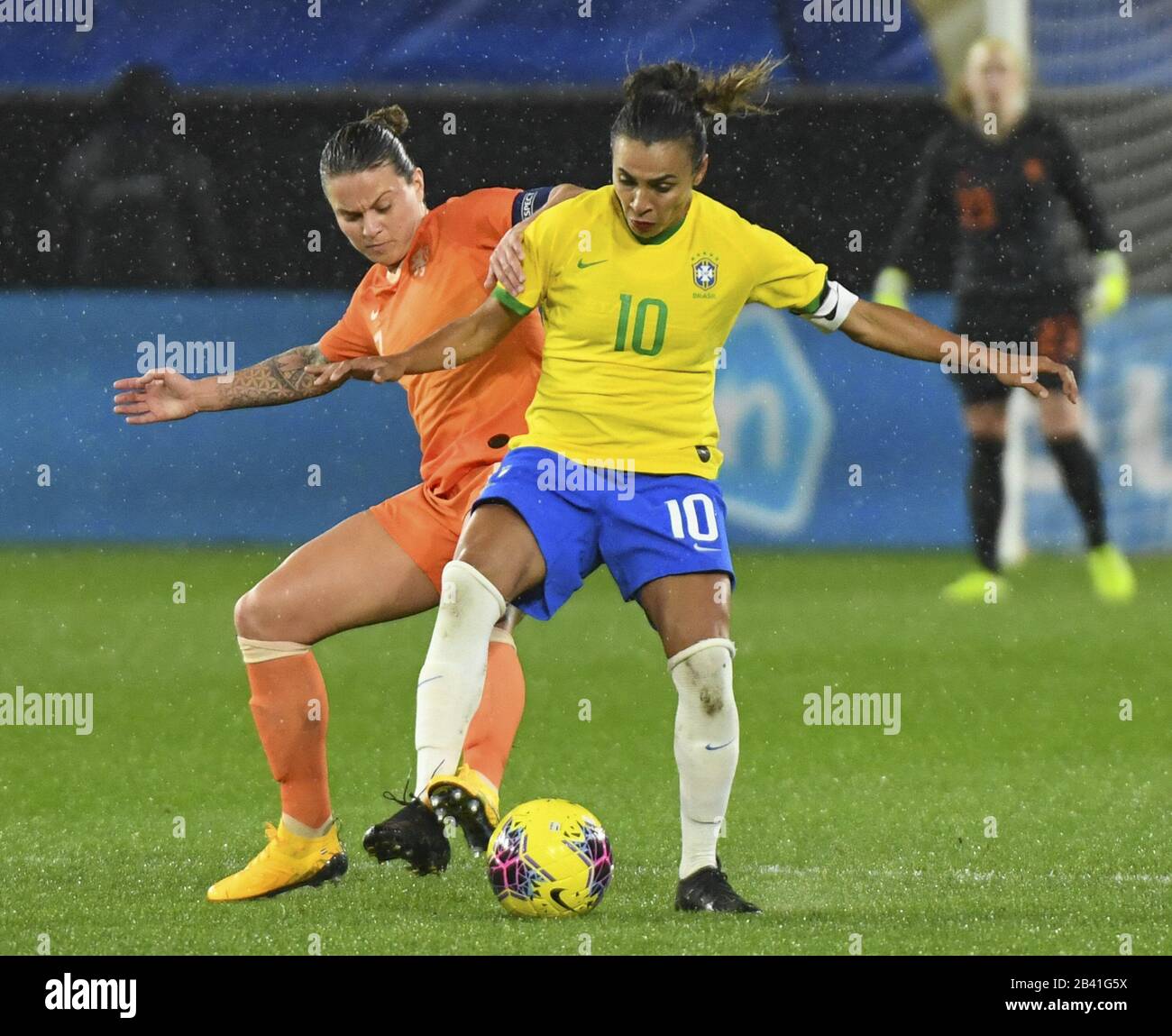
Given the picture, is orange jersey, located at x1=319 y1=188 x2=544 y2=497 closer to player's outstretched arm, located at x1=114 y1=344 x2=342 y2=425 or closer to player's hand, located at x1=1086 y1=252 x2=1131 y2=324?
player's outstretched arm, located at x1=114 y1=344 x2=342 y2=425

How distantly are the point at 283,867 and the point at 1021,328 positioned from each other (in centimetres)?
751

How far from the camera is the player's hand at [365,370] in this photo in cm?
478

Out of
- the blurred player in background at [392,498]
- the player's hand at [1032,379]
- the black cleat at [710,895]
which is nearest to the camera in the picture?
the black cleat at [710,895]

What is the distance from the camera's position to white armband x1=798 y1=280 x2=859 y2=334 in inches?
190

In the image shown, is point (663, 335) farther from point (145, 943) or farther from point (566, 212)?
point (145, 943)

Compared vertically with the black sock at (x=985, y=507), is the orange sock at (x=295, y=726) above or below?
below

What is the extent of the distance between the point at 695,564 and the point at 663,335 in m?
0.52

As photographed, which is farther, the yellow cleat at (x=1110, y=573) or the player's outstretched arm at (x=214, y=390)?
the yellow cleat at (x=1110, y=573)

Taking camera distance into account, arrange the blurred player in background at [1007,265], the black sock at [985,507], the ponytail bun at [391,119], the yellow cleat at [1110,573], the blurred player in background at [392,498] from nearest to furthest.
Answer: the blurred player in background at [392,498] < the ponytail bun at [391,119] < the black sock at [985,507] < the blurred player in background at [1007,265] < the yellow cleat at [1110,573]

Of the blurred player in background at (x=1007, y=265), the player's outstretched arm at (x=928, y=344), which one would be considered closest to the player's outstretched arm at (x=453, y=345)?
the player's outstretched arm at (x=928, y=344)

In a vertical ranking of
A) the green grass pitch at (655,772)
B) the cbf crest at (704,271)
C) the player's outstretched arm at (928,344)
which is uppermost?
the cbf crest at (704,271)

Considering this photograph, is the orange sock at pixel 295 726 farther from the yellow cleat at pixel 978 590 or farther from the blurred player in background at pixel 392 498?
the yellow cleat at pixel 978 590

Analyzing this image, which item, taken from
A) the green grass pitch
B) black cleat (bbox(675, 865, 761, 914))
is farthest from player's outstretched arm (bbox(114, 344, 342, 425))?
black cleat (bbox(675, 865, 761, 914))

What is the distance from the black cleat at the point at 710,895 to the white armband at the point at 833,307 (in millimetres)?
1266
